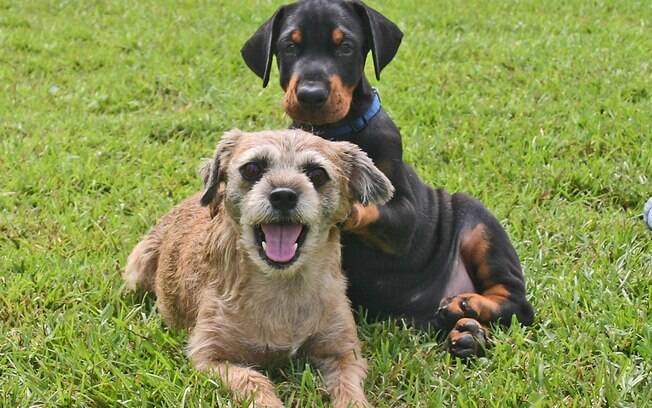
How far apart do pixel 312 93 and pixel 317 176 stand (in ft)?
2.36

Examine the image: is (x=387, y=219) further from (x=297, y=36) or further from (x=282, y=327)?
(x=297, y=36)

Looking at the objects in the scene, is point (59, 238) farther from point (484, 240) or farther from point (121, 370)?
point (484, 240)

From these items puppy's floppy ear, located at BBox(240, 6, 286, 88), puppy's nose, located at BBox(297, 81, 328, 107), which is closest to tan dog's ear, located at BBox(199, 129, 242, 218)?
puppy's nose, located at BBox(297, 81, 328, 107)

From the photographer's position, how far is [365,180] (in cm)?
374

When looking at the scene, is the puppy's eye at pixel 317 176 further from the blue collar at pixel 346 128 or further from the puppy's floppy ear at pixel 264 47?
the puppy's floppy ear at pixel 264 47

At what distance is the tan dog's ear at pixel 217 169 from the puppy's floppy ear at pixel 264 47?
3.28ft

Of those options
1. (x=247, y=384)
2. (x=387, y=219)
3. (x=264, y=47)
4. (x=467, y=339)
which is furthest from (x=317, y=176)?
(x=264, y=47)

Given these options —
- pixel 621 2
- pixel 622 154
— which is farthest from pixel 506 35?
pixel 622 154

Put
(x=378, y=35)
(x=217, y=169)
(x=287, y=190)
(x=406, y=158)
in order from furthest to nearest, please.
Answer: (x=406, y=158)
(x=378, y=35)
(x=217, y=169)
(x=287, y=190)

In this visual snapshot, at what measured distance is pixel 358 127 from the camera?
432 centimetres

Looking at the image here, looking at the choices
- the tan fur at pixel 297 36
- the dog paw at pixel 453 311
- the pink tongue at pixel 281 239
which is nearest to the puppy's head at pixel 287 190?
the pink tongue at pixel 281 239

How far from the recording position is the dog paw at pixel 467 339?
3.81 m

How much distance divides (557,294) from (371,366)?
121 centimetres

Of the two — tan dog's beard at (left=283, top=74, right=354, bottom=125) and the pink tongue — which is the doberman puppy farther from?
the pink tongue
